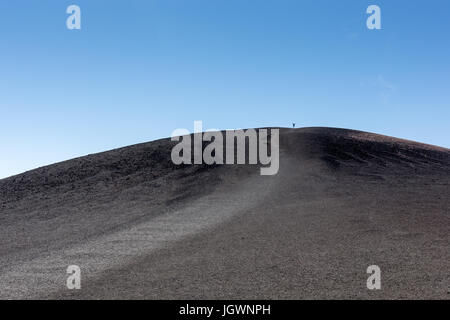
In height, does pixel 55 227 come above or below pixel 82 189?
below

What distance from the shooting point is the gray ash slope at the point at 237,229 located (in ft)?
33.8

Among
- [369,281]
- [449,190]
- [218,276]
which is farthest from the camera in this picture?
[449,190]

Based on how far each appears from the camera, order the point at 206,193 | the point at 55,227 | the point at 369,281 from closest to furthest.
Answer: the point at 369,281
the point at 55,227
the point at 206,193

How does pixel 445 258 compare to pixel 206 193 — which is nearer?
pixel 445 258

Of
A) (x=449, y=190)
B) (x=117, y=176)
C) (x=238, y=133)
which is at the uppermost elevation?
(x=238, y=133)

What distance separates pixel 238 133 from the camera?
135 ft

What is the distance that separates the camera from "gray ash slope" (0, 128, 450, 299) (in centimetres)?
1031

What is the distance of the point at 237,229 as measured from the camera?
15.6 meters

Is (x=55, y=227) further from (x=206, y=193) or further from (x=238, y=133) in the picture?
(x=238, y=133)

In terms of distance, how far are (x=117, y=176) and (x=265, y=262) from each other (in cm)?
2192

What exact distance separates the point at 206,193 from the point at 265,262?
41.4ft

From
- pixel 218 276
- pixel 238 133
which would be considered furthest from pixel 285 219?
pixel 238 133
